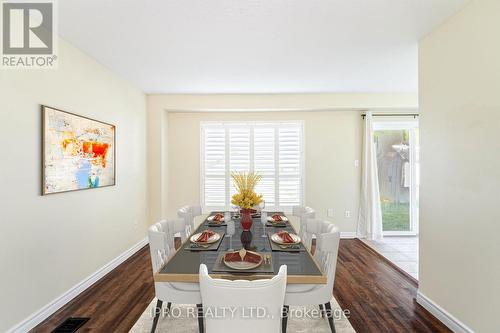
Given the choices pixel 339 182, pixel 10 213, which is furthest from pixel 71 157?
pixel 339 182

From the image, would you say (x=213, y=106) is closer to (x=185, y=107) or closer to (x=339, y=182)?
(x=185, y=107)

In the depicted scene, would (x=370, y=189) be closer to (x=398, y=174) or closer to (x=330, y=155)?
(x=398, y=174)

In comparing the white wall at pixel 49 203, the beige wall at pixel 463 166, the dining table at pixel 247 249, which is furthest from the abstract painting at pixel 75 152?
the beige wall at pixel 463 166

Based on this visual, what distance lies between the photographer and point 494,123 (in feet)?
6.25

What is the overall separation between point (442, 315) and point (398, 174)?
330 centimetres

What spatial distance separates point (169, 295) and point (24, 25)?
8.70 ft

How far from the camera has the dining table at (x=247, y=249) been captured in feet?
5.38

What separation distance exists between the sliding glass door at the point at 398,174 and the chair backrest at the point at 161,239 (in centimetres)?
A: 423

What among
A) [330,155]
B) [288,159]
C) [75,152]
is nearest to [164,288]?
[75,152]

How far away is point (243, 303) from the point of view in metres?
1.27

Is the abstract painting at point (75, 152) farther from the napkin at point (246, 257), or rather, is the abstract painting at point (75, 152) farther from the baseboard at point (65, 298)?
the napkin at point (246, 257)

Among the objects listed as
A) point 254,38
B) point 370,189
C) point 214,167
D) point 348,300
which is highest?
point 254,38
